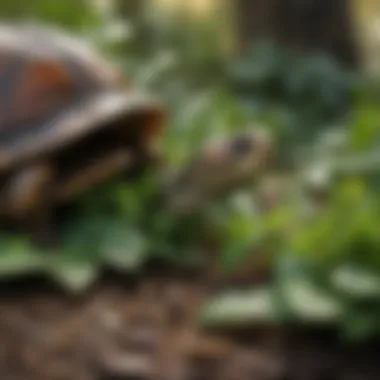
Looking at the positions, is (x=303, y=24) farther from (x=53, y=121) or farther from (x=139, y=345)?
(x=139, y=345)

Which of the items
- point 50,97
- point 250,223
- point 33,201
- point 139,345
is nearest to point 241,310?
point 139,345

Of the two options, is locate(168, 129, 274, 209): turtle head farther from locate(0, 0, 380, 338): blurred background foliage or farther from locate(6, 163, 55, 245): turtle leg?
locate(6, 163, 55, 245): turtle leg

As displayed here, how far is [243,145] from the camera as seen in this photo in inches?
93.6

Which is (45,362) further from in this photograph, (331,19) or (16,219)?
(331,19)

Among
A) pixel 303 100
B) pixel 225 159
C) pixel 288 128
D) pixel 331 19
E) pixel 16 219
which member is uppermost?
pixel 331 19

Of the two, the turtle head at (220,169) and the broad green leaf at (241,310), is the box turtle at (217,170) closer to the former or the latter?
the turtle head at (220,169)

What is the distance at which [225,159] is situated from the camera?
2377 mm

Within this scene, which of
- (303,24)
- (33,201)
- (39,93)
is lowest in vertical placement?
(33,201)

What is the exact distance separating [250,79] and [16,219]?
239 centimetres

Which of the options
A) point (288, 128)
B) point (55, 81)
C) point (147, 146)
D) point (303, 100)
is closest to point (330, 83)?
point (303, 100)

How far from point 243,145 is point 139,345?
63 cm

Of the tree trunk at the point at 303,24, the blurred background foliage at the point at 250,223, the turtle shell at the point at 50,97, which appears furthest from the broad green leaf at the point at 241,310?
the tree trunk at the point at 303,24

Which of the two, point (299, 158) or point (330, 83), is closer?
point (299, 158)

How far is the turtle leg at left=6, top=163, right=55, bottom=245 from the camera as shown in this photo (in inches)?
92.1
